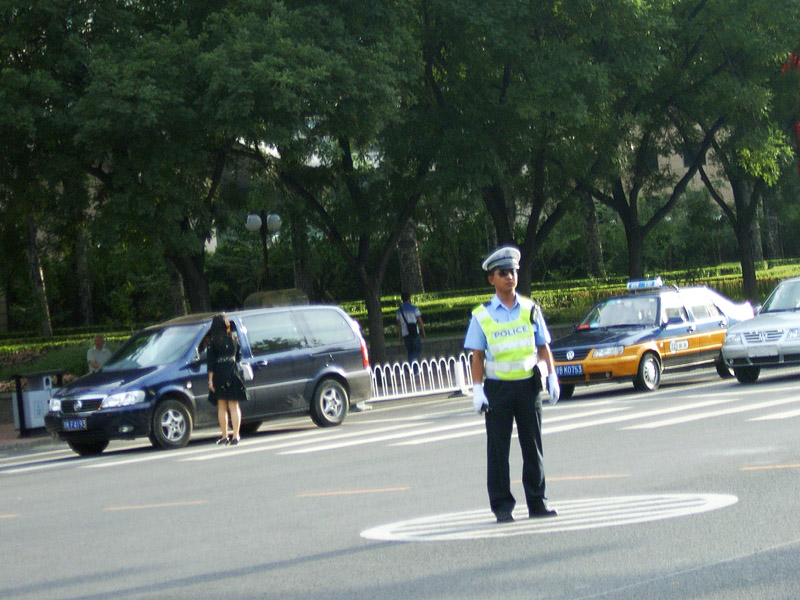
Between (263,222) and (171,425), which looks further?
(263,222)

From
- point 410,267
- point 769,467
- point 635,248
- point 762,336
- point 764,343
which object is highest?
point 410,267

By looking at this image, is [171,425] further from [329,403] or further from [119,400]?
[329,403]

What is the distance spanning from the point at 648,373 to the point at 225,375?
6971 mm

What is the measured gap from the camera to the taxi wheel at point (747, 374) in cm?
1878

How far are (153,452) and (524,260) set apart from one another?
13.8m

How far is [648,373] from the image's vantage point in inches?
750

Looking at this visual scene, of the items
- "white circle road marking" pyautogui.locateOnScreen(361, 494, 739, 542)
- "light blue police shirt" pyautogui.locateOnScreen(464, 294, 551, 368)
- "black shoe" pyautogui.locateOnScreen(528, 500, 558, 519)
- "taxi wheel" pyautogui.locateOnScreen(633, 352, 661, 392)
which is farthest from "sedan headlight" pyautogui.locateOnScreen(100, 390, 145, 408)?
"black shoe" pyautogui.locateOnScreen(528, 500, 558, 519)

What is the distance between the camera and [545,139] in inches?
990

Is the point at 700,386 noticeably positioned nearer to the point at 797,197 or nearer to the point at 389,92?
the point at 389,92

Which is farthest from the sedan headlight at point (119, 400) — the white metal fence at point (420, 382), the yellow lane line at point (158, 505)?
the white metal fence at point (420, 382)

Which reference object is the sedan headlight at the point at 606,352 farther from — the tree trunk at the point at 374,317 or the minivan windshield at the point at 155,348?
the tree trunk at the point at 374,317

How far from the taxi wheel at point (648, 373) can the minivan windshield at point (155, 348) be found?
6.72 metres

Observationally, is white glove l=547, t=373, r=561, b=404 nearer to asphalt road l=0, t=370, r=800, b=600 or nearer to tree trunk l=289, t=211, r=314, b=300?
asphalt road l=0, t=370, r=800, b=600

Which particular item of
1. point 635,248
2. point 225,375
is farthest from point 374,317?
point 225,375
